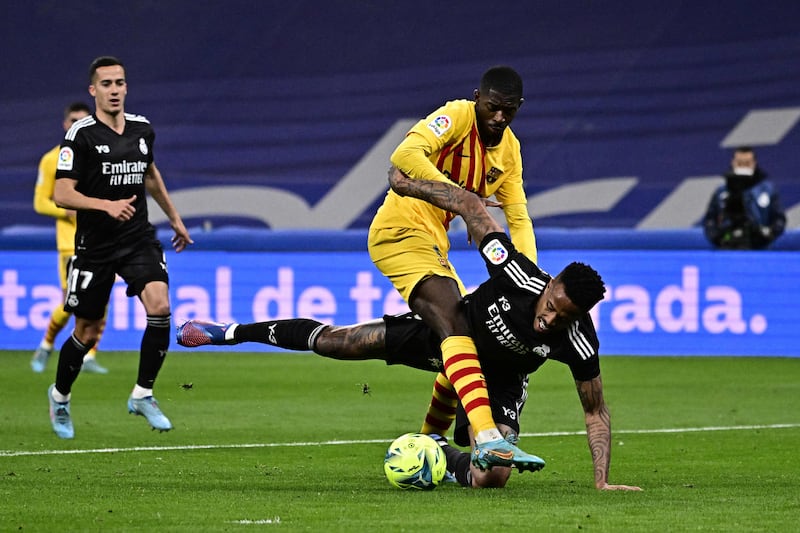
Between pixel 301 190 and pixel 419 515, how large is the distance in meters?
15.1

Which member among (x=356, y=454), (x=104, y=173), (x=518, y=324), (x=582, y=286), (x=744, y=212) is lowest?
(x=356, y=454)

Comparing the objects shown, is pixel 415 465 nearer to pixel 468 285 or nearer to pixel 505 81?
pixel 505 81

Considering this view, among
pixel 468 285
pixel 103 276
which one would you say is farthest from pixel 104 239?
pixel 468 285

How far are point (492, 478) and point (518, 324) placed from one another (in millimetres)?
752

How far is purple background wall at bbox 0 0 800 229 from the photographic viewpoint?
68.1 ft

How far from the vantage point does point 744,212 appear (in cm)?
1667

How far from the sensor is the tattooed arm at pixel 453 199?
779cm

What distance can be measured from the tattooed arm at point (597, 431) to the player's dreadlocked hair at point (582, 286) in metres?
0.55

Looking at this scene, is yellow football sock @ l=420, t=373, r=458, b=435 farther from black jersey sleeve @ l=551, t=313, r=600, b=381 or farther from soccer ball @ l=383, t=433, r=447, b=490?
black jersey sleeve @ l=551, t=313, r=600, b=381

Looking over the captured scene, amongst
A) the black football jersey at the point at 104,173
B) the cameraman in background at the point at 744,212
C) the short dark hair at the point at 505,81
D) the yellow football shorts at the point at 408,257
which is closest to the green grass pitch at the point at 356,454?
the yellow football shorts at the point at 408,257

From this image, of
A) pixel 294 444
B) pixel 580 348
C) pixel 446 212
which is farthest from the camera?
pixel 294 444

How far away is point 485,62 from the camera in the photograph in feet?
70.8

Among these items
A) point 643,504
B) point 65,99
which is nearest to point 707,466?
point 643,504

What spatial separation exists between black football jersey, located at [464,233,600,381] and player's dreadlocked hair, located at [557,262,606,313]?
311 mm
